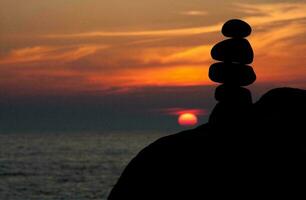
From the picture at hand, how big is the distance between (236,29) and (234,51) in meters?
0.94

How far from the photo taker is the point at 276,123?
2041 centimetres

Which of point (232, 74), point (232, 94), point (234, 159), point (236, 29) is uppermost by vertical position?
point (236, 29)

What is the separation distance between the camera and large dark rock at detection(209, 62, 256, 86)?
2702cm

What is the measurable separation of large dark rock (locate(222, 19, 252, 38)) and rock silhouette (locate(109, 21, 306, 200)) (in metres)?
5.87

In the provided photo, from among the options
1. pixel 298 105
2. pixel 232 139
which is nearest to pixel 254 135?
pixel 232 139

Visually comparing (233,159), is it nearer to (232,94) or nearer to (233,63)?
(232,94)

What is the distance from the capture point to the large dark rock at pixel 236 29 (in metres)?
27.3

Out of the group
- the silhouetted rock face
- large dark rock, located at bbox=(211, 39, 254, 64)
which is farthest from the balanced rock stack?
the silhouetted rock face

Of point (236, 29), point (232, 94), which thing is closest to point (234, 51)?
point (236, 29)

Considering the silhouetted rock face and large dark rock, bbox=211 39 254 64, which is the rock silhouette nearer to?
the silhouetted rock face

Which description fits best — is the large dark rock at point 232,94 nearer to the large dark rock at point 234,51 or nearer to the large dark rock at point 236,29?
the large dark rock at point 234,51

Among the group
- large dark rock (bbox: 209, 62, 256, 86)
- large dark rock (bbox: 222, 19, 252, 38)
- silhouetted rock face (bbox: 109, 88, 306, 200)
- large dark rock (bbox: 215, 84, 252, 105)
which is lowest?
silhouetted rock face (bbox: 109, 88, 306, 200)

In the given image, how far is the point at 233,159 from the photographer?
19.4m

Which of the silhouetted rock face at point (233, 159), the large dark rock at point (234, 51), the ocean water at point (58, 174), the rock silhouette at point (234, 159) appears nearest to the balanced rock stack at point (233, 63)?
the large dark rock at point (234, 51)
